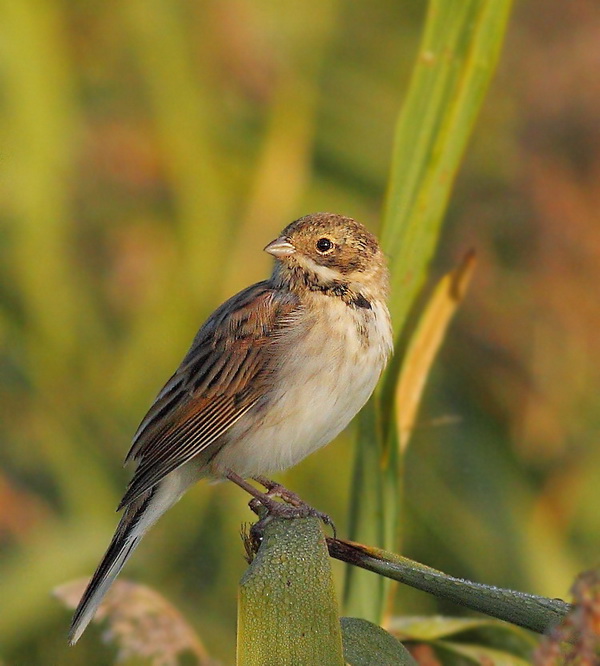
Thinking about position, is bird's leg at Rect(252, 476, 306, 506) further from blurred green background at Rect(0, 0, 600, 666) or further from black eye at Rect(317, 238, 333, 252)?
blurred green background at Rect(0, 0, 600, 666)

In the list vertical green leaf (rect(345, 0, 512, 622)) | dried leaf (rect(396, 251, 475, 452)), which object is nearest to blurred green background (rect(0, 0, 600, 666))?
dried leaf (rect(396, 251, 475, 452))

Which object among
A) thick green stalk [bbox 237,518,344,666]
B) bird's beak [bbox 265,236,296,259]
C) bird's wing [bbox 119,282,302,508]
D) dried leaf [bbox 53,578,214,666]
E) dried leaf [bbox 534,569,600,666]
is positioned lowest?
dried leaf [bbox 53,578,214,666]

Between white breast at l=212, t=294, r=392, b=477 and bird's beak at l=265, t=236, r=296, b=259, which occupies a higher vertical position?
bird's beak at l=265, t=236, r=296, b=259

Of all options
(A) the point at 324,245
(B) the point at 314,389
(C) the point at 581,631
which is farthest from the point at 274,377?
(C) the point at 581,631

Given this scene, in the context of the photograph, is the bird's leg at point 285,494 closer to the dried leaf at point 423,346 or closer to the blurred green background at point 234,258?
the dried leaf at point 423,346

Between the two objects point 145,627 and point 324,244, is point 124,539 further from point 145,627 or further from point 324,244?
point 324,244

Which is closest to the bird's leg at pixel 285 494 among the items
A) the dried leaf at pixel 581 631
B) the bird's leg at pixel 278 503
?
the bird's leg at pixel 278 503

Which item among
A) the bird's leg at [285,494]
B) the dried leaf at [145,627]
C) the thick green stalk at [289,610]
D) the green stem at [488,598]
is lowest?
the dried leaf at [145,627]

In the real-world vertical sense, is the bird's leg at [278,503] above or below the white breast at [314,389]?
below

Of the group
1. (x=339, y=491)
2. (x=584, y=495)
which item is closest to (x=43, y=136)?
(x=339, y=491)
